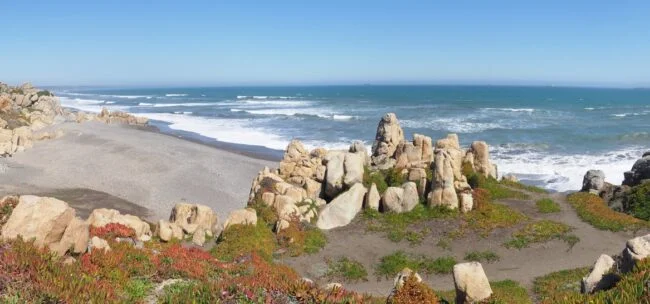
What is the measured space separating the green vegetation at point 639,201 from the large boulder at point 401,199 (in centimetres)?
1115

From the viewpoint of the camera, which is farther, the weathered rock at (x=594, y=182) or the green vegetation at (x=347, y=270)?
the weathered rock at (x=594, y=182)

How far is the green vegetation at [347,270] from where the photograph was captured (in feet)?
65.3

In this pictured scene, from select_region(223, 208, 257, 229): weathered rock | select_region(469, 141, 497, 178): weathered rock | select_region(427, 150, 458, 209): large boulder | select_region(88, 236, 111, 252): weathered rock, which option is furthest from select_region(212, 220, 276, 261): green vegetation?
select_region(469, 141, 497, 178): weathered rock

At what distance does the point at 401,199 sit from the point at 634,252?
14520 mm

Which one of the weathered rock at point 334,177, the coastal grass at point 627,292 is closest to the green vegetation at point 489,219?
the weathered rock at point 334,177

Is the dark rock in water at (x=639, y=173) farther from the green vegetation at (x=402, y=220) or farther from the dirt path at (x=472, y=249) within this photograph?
the green vegetation at (x=402, y=220)

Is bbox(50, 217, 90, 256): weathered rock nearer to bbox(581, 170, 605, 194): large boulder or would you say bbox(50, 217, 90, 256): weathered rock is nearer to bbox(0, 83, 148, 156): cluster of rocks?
bbox(581, 170, 605, 194): large boulder

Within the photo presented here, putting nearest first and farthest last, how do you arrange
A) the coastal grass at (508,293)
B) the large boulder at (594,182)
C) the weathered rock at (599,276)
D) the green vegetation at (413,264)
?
1. the weathered rock at (599,276)
2. the coastal grass at (508,293)
3. the green vegetation at (413,264)
4. the large boulder at (594,182)

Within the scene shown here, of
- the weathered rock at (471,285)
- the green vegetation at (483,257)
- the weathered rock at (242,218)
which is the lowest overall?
the green vegetation at (483,257)

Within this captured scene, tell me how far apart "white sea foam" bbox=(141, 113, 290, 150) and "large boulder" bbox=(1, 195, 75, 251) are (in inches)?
1845

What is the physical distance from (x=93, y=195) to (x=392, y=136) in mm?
22496

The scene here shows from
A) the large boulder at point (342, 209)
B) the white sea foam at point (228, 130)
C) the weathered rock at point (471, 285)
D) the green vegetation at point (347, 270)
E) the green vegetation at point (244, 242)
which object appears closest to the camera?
the weathered rock at point (471, 285)

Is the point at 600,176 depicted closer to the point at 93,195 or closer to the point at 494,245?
the point at 494,245

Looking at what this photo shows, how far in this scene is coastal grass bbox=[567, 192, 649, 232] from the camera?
23391 mm
